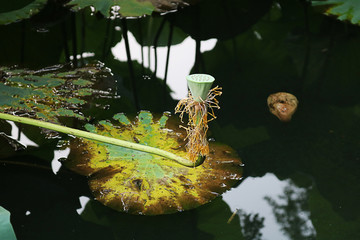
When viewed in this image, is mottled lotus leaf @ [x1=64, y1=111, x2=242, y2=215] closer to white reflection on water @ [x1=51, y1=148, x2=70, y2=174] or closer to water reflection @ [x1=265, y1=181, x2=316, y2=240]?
white reflection on water @ [x1=51, y1=148, x2=70, y2=174]

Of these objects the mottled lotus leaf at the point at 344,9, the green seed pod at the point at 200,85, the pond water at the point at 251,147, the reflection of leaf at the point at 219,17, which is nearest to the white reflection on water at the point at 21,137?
the pond water at the point at 251,147

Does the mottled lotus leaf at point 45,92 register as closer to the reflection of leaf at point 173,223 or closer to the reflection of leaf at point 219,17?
the reflection of leaf at point 173,223

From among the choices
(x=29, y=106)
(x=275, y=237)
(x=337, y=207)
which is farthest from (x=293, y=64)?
(x=29, y=106)

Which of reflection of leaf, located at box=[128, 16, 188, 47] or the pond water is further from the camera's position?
reflection of leaf, located at box=[128, 16, 188, 47]

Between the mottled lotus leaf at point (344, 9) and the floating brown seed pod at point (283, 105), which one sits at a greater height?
the mottled lotus leaf at point (344, 9)

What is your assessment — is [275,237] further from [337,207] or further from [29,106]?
[29,106]

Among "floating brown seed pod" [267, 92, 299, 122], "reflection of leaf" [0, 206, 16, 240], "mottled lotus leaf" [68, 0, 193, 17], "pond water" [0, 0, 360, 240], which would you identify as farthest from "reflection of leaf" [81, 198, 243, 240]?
"mottled lotus leaf" [68, 0, 193, 17]

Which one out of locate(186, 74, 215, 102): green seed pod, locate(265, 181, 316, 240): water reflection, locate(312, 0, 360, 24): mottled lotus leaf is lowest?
locate(265, 181, 316, 240): water reflection
